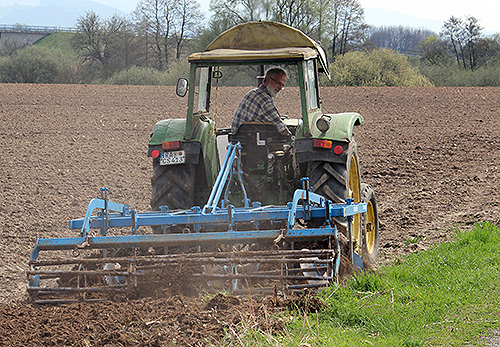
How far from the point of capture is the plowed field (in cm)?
404

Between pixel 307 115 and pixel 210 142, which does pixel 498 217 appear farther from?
pixel 210 142

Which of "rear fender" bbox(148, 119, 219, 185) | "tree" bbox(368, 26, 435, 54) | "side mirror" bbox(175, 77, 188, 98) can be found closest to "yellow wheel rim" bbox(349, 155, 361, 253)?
"rear fender" bbox(148, 119, 219, 185)

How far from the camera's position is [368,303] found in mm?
4410

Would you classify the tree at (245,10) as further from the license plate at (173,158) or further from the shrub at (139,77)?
the license plate at (173,158)

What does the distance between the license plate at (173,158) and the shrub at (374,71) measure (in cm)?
2500

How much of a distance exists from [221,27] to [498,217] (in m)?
28.4

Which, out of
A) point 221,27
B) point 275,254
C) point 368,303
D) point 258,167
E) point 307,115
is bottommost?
point 368,303

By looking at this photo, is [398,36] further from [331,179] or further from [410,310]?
[410,310]

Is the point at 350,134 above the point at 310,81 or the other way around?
the other way around

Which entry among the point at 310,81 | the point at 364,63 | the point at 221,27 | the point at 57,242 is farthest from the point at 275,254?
the point at 221,27

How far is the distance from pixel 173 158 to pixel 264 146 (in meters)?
0.84

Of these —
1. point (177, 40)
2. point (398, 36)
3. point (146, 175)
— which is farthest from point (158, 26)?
point (398, 36)

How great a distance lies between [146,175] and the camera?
10.4m

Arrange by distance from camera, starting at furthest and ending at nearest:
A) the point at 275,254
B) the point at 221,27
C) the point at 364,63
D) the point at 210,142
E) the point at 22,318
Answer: the point at 221,27 < the point at 364,63 < the point at 210,142 < the point at 275,254 < the point at 22,318
